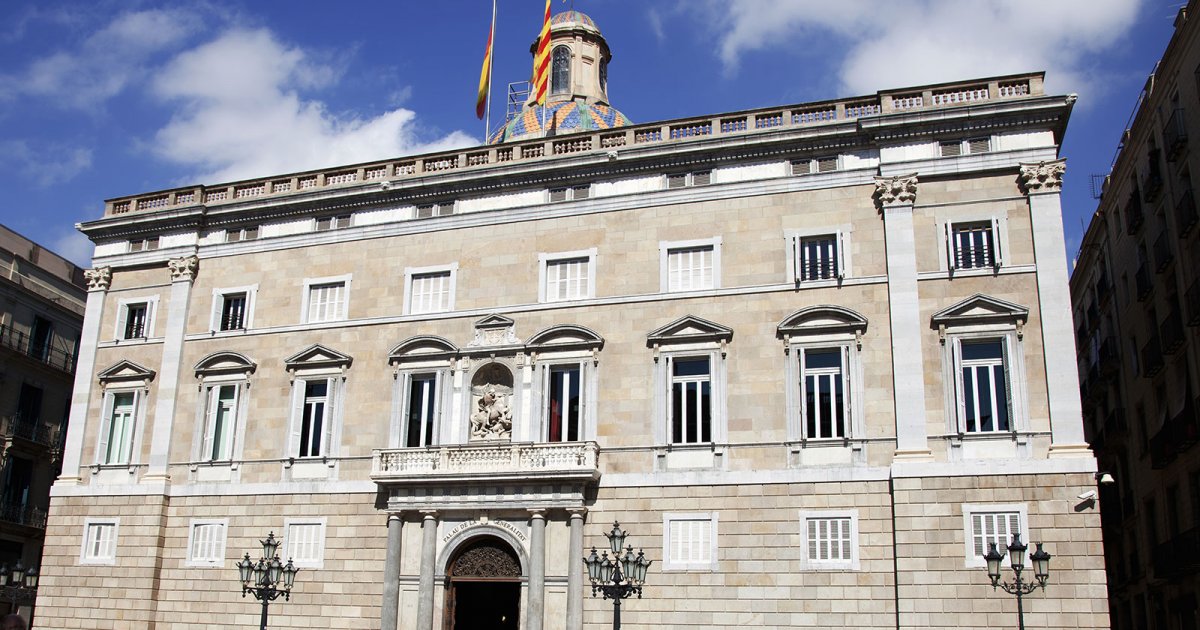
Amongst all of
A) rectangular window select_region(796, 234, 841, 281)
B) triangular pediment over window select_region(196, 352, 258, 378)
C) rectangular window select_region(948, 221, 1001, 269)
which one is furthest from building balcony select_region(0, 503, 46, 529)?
rectangular window select_region(948, 221, 1001, 269)

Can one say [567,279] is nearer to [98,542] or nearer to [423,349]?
[423,349]

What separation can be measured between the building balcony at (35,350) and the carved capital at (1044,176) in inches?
1333

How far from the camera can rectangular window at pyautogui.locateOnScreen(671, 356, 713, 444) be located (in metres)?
27.1

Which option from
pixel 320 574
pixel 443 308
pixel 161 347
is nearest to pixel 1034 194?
pixel 443 308

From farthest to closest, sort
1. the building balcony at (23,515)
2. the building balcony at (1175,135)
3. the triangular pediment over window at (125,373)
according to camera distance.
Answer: the building balcony at (23,515) < the triangular pediment over window at (125,373) < the building balcony at (1175,135)

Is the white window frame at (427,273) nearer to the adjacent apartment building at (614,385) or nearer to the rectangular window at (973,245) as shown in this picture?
the adjacent apartment building at (614,385)

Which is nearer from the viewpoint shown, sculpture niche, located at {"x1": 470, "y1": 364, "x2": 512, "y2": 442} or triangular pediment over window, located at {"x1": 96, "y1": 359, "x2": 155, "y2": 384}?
sculpture niche, located at {"x1": 470, "y1": 364, "x2": 512, "y2": 442}

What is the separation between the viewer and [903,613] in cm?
2416

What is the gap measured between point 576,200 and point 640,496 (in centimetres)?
815

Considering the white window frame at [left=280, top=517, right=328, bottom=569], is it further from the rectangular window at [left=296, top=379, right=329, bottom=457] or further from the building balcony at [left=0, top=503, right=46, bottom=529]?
the building balcony at [left=0, top=503, right=46, bottom=529]

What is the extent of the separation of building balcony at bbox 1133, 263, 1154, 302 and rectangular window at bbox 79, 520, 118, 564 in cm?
3013

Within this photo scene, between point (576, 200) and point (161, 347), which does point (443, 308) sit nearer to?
point (576, 200)

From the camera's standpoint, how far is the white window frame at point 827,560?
82.2ft

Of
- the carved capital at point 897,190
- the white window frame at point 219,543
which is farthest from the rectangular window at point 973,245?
the white window frame at point 219,543
